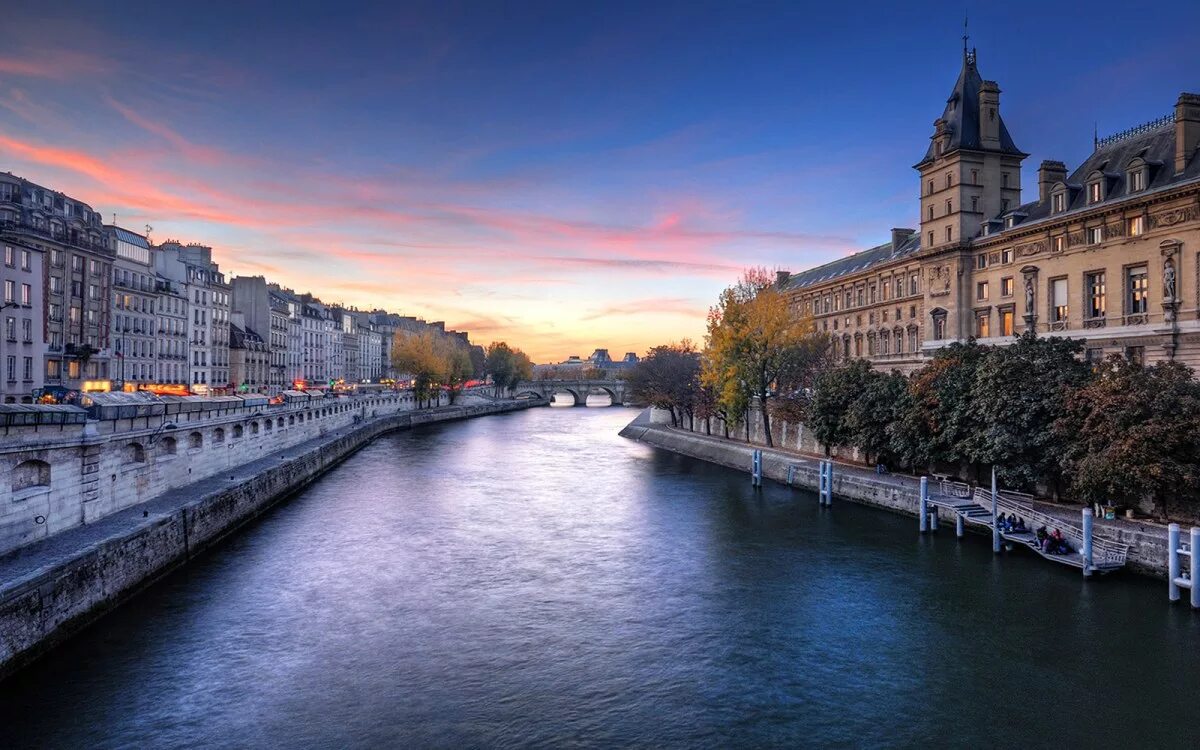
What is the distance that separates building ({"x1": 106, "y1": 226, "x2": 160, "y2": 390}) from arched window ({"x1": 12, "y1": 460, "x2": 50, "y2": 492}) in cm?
5529

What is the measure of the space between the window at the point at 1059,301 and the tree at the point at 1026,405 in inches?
620

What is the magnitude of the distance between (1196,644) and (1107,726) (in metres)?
7.03

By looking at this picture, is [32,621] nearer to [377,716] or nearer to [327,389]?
[377,716]

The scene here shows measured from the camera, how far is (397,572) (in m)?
29.4

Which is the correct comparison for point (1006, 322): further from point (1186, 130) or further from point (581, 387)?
point (581, 387)

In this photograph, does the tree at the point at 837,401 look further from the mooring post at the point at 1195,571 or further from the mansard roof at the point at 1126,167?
the mooring post at the point at 1195,571

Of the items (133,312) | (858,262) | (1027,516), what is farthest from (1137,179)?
(133,312)

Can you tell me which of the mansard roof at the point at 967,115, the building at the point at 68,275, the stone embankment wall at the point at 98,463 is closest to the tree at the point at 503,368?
the building at the point at 68,275

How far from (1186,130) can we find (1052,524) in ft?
87.8

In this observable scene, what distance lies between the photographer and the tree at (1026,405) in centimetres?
3306

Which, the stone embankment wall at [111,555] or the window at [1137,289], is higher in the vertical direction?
the window at [1137,289]

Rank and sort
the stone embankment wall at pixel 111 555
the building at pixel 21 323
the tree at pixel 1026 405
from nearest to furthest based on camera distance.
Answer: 1. the stone embankment wall at pixel 111 555
2. the tree at pixel 1026 405
3. the building at pixel 21 323

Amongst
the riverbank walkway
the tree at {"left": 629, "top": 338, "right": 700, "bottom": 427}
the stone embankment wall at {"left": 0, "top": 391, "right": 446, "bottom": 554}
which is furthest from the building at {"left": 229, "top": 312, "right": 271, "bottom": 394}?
the riverbank walkway

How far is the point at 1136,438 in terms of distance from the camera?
27219mm
